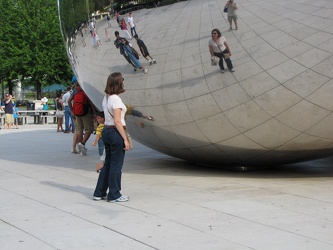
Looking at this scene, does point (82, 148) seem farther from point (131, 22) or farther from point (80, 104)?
point (131, 22)

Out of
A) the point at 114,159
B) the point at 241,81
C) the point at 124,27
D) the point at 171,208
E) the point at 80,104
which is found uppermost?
the point at 124,27

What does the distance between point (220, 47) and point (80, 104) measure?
5068 mm

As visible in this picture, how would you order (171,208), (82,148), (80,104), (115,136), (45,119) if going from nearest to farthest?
(171,208), (115,136), (82,148), (80,104), (45,119)

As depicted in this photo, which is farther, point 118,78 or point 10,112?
point 10,112

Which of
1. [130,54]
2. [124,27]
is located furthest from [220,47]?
[124,27]

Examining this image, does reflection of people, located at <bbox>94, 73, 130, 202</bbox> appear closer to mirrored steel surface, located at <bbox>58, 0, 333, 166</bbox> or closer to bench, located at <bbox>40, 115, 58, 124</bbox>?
mirrored steel surface, located at <bbox>58, 0, 333, 166</bbox>

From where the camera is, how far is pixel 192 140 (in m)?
7.95

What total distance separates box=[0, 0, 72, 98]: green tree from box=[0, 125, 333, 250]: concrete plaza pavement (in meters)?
35.5

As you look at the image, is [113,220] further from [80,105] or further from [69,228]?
[80,105]

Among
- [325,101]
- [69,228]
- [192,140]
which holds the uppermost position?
[325,101]

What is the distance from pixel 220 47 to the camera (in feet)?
23.1

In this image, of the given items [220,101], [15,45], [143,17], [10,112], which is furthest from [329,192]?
[15,45]

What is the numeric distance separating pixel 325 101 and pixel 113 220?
2.82 m

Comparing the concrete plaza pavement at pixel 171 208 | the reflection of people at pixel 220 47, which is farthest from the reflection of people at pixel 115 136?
the reflection of people at pixel 220 47
